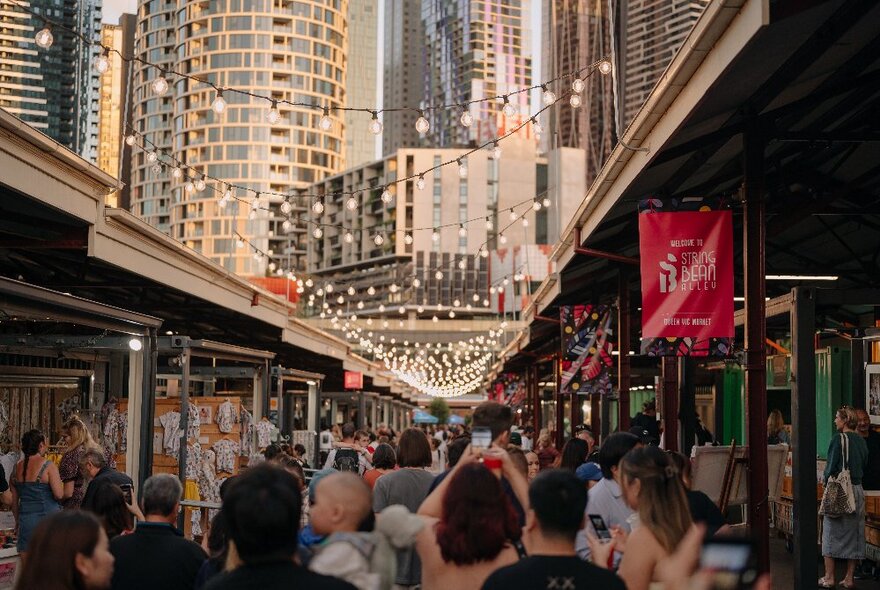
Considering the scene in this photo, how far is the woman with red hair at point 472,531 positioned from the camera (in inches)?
189

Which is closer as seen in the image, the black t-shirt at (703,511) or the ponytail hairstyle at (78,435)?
the black t-shirt at (703,511)

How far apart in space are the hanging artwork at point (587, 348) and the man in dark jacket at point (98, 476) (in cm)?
1104

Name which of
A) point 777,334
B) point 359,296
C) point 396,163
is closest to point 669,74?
point 777,334

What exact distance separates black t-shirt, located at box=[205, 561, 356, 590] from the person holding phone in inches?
26.0

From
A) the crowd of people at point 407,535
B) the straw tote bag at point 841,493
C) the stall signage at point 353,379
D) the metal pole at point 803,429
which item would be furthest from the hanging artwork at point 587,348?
the stall signage at point 353,379

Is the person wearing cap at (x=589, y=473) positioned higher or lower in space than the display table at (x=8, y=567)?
higher

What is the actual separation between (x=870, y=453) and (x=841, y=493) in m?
0.98

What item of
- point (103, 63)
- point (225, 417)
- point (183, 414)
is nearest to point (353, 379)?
point (225, 417)

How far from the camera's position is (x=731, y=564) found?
3416 mm

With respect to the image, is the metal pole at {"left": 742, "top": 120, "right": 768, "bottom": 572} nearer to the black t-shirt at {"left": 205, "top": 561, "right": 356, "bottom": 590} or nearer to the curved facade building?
the black t-shirt at {"left": 205, "top": 561, "right": 356, "bottom": 590}

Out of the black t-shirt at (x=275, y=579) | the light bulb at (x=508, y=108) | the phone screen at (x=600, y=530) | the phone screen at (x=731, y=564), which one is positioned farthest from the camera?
the light bulb at (x=508, y=108)

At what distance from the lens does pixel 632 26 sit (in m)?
14.7

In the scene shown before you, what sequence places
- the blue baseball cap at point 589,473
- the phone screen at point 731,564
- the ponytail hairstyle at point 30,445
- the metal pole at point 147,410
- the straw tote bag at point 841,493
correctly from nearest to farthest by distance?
the phone screen at point 731,564
the blue baseball cap at point 589,473
the ponytail hairstyle at point 30,445
the metal pole at point 147,410
the straw tote bag at point 841,493

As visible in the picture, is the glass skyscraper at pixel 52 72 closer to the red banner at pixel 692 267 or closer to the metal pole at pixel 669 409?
the metal pole at pixel 669 409
